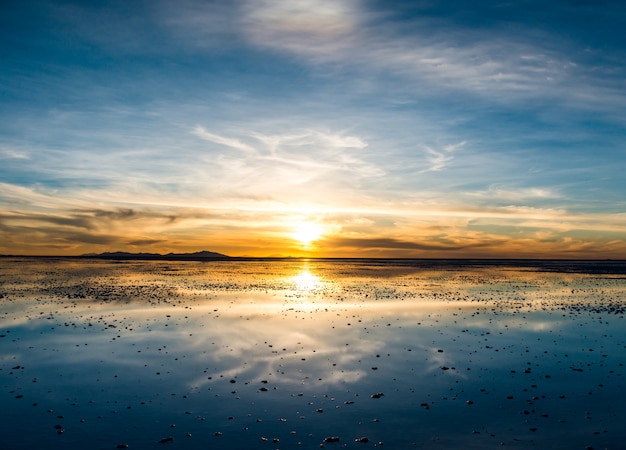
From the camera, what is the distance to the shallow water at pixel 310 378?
44.4 feet

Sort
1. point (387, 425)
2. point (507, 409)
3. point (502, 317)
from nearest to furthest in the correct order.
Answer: point (387, 425)
point (507, 409)
point (502, 317)

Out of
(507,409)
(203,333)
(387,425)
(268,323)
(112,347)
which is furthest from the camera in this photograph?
(268,323)

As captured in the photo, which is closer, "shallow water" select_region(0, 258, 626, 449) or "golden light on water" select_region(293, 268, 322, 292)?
"shallow water" select_region(0, 258, 626, 449)

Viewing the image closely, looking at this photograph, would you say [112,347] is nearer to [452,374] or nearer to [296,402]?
[296,402]

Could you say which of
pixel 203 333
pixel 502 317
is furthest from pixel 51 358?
pixel 502 317

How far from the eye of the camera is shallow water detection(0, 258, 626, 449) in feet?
44.4

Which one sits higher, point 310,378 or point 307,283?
point 310,378

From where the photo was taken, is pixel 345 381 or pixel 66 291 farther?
pixel 66 291

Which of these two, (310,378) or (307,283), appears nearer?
(310,378)

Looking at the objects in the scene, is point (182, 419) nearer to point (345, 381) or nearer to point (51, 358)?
point (345, 381)

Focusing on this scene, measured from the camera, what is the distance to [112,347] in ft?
80.4

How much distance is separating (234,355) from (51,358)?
8.76 metres

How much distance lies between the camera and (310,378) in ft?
62.0

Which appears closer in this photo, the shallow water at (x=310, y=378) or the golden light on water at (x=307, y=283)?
the shallow water at (x=310, y=378)
